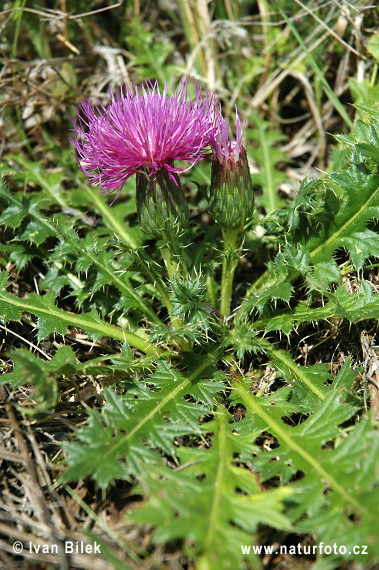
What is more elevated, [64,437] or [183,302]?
[183,302]

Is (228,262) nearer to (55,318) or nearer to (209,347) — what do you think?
(209,347)

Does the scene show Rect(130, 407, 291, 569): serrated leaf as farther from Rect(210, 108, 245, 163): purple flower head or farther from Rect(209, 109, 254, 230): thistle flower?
Rect(210, 108, 245, 163): purple flower head

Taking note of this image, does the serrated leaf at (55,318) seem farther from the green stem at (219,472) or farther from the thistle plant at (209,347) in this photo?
the green stem at (219,472)

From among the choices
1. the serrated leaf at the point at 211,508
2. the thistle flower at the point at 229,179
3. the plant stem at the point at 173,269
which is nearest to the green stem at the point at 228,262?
the thistle flower at the point at 229,179

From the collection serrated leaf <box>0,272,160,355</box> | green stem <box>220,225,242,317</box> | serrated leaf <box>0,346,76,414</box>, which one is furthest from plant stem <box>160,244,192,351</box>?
serrated leaf <box>0,346,76,414</box>

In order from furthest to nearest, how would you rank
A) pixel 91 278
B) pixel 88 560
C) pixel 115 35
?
pixel 115 35 < pixel 91 278 < pixel 88 560

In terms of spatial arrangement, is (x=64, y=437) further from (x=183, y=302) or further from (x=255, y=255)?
(x=255, y=255)

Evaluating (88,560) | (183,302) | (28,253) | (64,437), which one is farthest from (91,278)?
(88,560)
